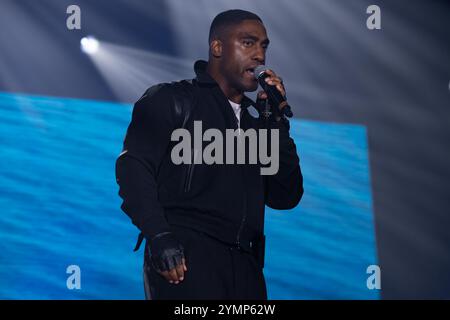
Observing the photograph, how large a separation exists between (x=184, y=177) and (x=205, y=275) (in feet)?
0.92

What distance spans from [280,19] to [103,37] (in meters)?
1.00

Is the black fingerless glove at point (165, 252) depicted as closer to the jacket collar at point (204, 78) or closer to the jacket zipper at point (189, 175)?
the jacket zipper at point (189, 175)

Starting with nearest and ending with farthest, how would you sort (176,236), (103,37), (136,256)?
1. (176,236)
2. (136,256)
3. (103,37)

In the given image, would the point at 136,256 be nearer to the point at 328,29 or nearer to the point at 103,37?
the point at 103,37

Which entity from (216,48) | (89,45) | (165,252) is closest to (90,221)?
(89,45)

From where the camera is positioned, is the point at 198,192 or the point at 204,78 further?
the point at 204,78

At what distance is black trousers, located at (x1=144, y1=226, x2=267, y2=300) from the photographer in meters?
1.82

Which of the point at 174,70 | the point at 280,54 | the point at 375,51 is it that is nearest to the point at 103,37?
the point at 174,70

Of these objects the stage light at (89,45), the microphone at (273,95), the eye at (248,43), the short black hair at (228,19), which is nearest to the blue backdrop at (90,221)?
the stage light at (89,45)

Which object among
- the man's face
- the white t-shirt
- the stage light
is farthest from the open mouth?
the stage light

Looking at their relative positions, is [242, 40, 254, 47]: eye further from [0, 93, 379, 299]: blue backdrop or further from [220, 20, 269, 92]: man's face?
[0, 93, 379, 299]: blue backdrop

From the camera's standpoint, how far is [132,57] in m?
3.67

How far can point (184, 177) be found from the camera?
1.92 metres

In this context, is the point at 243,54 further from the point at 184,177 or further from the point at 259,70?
the point at 184,177
